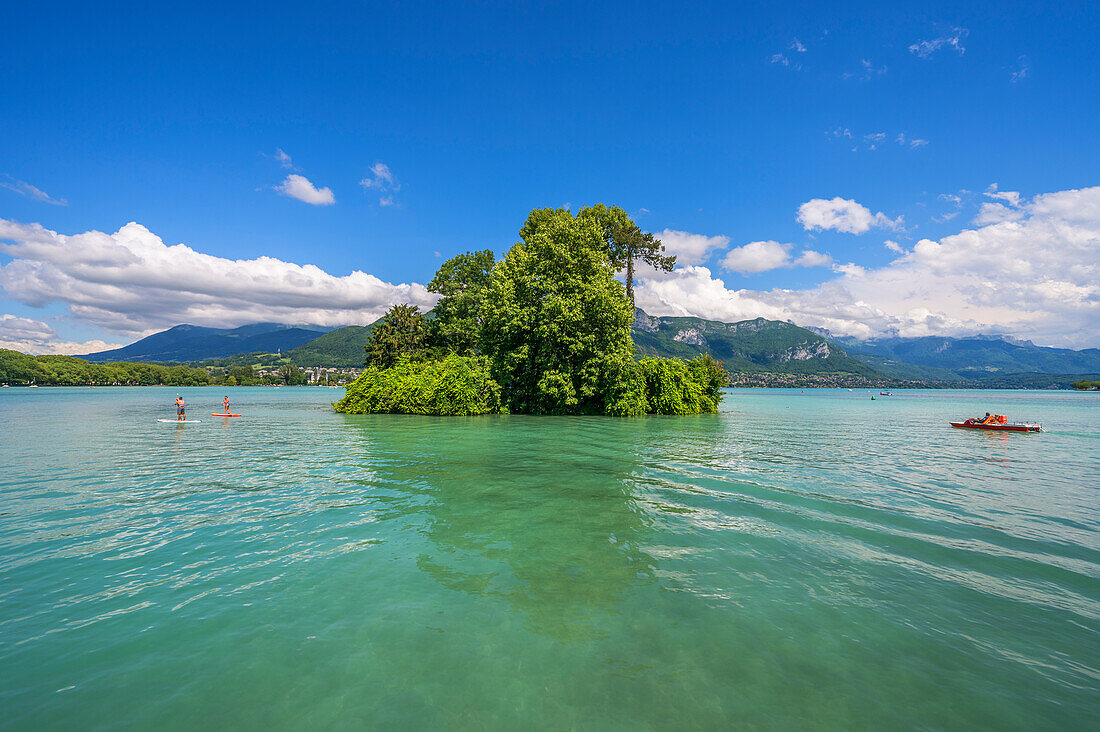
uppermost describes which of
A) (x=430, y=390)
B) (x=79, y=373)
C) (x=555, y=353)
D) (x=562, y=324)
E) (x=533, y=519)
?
(x=562, y=324)

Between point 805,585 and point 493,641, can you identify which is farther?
point 805,585

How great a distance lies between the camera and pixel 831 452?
20.5 m

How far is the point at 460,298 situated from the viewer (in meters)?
50.3

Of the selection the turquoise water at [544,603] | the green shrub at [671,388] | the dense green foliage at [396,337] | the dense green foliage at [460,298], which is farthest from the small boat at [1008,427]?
the dense green foliage at [396,337]

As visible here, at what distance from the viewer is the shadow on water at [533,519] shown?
638 centimetres

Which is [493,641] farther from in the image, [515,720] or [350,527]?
[350,527]

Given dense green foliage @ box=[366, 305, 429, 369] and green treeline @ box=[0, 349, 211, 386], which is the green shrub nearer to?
dense green foliage @ box=[366, 305, 429, 369]

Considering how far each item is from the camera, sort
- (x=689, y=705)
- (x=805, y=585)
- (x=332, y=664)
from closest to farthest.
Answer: (x=689, y=705)
(x=332, y=664)
(x=805, y=585)

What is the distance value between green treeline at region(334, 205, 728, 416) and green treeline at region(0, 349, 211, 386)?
151m

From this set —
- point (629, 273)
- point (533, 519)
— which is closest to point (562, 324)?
point (629, 273)

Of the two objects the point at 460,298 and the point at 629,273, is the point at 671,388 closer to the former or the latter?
the point at 629,273

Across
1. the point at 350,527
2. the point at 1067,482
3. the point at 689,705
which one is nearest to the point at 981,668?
the point at 689,705

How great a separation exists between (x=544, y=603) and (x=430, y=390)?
3674 cm

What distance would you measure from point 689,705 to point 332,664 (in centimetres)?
344
